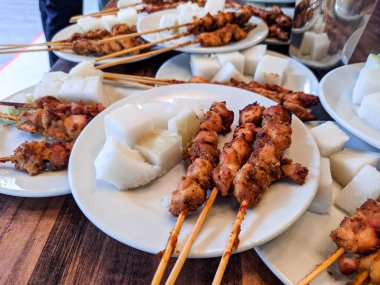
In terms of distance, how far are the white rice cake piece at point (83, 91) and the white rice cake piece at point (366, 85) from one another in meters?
1.70

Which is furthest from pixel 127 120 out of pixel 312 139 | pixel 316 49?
pixel 316 49

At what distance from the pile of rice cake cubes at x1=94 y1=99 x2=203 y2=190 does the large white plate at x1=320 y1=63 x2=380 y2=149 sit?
0.82 m

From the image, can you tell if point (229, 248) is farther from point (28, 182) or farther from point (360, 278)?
point (28, 182)

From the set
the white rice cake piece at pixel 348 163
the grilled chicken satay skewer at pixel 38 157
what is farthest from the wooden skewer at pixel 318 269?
the grilled chicken satay skewer at pixel 38 157

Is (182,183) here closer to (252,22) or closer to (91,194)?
(91,194)

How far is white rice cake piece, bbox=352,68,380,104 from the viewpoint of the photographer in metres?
2.02

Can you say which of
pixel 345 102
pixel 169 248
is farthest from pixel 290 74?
pixel 169 248

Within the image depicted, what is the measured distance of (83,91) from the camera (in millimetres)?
2270

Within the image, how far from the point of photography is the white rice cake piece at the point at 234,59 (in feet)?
8.78

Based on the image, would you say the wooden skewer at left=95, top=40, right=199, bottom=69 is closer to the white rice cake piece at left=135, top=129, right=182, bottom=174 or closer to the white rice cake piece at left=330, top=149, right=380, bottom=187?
the white rice cake piece at left=135, top=129, right=182, bottom=174

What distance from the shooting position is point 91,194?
1.54 m

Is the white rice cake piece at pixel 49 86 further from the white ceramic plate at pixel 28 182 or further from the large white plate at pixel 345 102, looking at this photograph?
the large white plate at pixel 345 102

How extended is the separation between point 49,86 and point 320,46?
223cm

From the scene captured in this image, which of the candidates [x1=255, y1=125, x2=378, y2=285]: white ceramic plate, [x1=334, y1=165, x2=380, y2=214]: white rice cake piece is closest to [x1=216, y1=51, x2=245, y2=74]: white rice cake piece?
[x1=334, y1=165, x2=380, y2=214]: white rice cake piece
